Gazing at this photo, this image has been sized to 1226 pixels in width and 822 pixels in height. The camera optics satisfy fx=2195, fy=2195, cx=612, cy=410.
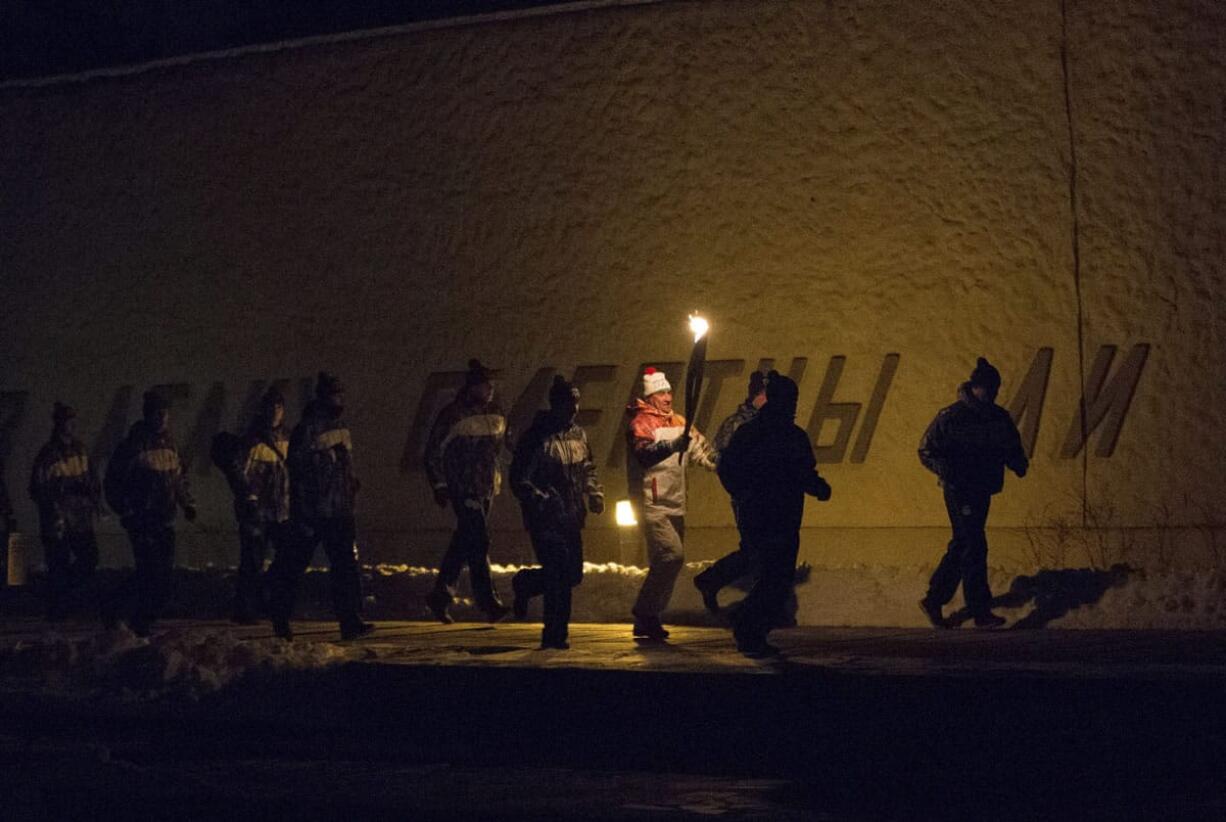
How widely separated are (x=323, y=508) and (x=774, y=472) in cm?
435

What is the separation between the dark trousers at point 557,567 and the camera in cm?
1525

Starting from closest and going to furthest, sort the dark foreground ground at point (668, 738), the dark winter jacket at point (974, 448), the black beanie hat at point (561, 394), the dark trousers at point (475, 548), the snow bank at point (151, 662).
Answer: the dark foreground ground at point (668, 738), the snow bank at point (151, 662), the black beanie hat at point (561, 394), the dark winter jacket at point (974, 448), the dark trousers at point (475, 548)

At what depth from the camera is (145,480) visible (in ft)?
60.0

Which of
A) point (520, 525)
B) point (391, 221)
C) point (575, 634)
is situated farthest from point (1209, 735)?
point (391, 221)

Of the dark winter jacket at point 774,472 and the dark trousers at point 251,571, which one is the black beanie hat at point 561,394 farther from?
the dark trousers at point 251,571

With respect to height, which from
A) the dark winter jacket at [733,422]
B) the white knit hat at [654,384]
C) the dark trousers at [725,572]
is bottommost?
the dark trousers at [725,572]

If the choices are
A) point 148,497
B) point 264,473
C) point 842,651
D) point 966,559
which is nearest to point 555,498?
point 842,651

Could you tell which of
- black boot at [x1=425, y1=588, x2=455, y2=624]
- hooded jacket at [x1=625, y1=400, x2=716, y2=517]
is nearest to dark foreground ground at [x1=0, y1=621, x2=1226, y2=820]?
hooded jacket at [x1=625, y1=400, x2=716, y2=517]

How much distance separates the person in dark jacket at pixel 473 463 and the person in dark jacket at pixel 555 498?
226cm

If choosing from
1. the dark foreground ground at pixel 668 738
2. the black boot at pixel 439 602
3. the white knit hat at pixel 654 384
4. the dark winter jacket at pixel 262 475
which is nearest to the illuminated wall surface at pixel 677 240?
the black boot at pixel 439 602

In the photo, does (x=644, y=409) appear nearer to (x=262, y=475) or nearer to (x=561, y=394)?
(x=561, y=394)

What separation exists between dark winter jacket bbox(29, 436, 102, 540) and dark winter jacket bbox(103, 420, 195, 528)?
236 centimetres

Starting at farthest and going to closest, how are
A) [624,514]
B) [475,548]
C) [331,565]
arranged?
1. [624,514]
2. [475,548]
3. [331,565]

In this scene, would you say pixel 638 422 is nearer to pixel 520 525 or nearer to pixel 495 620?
pixel 495 620
